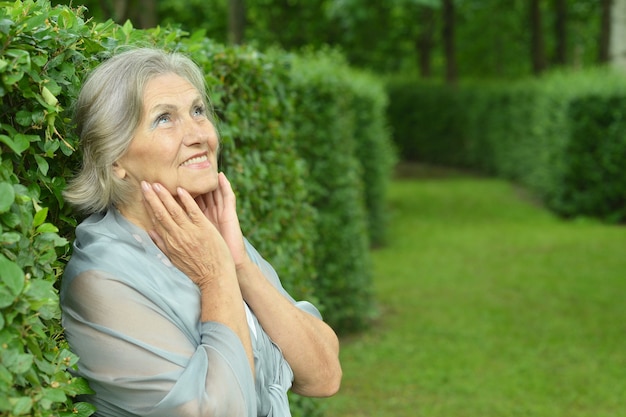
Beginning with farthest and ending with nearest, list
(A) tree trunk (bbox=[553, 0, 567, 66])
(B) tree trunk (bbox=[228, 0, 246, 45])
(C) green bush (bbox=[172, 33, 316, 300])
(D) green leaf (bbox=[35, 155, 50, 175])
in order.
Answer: (A) tree trunk (bbox=[553, 0, 567, 66])
(B) tree trunk (bbox=[228, 0, 246, 45])
(C) green bush (bbox=[172, 33, 316, 300])
(D) green leaf (bbox=[35, 155, 50, 175])

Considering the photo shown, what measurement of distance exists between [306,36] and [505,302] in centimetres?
1696

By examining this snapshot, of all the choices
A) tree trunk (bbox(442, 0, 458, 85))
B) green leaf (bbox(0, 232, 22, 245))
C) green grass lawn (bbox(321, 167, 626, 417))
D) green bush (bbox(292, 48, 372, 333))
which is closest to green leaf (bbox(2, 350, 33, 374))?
green leaf (bbox(0, 232, 22, 245))

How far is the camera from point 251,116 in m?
4.72

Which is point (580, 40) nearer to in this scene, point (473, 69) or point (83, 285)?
point (473, 69)

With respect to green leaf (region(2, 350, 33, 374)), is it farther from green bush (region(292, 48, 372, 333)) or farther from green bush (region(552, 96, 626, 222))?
green bush (region(552, 96, 626, 222))

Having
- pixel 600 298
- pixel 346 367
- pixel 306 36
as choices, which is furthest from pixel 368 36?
pixel 346 367

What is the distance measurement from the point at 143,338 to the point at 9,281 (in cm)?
44

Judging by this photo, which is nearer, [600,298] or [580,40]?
[600,298]

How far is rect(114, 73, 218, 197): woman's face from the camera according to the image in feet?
8.69

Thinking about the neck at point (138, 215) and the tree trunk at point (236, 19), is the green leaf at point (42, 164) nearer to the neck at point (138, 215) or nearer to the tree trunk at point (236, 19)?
the neck at point (138, 215)

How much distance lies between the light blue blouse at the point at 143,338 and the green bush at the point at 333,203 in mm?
5087

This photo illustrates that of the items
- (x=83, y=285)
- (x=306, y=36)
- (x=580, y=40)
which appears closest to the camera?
(x=83, y=285)

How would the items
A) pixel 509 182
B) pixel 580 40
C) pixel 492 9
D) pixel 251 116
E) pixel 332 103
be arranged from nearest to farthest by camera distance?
pixel 251 116 → pixel 332 103 → pixel 509 182 → pixel 492 9 → pixel 580 40

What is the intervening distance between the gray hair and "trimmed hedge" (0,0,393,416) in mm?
62
